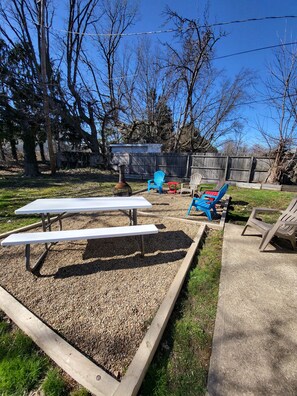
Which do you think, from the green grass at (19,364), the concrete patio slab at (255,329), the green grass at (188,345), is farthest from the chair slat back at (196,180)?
the green grass at (19,364)

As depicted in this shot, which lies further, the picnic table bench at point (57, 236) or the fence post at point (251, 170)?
the fence post at point (251, 170)

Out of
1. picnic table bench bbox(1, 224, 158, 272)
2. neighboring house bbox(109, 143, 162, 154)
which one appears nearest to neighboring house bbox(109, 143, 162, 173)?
neighboring house bbox(109, 143, 162, 154)

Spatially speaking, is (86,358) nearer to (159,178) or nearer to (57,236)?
(57,236)

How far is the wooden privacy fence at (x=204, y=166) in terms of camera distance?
36.8ft

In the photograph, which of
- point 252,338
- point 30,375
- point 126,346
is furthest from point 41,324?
point 252,338

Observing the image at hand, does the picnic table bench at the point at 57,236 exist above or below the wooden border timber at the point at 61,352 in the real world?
above

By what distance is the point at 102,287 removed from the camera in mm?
2250

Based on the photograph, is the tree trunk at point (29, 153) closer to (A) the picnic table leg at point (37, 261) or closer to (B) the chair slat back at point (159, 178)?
(B) the chair slat back at point (159, 178)

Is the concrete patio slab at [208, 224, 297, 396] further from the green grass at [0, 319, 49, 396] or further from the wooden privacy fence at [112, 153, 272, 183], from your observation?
the wooden privacy fence at [112, 153, 272, 183]

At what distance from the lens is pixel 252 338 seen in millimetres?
1671

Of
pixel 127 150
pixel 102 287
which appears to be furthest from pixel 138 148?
pixel 102 287

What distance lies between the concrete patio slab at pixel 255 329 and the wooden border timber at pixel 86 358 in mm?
455

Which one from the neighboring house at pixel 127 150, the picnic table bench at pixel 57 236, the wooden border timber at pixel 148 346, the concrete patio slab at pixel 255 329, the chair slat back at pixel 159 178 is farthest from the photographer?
the neighboring house at pixel 127 150

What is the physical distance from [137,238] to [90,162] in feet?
53.8
